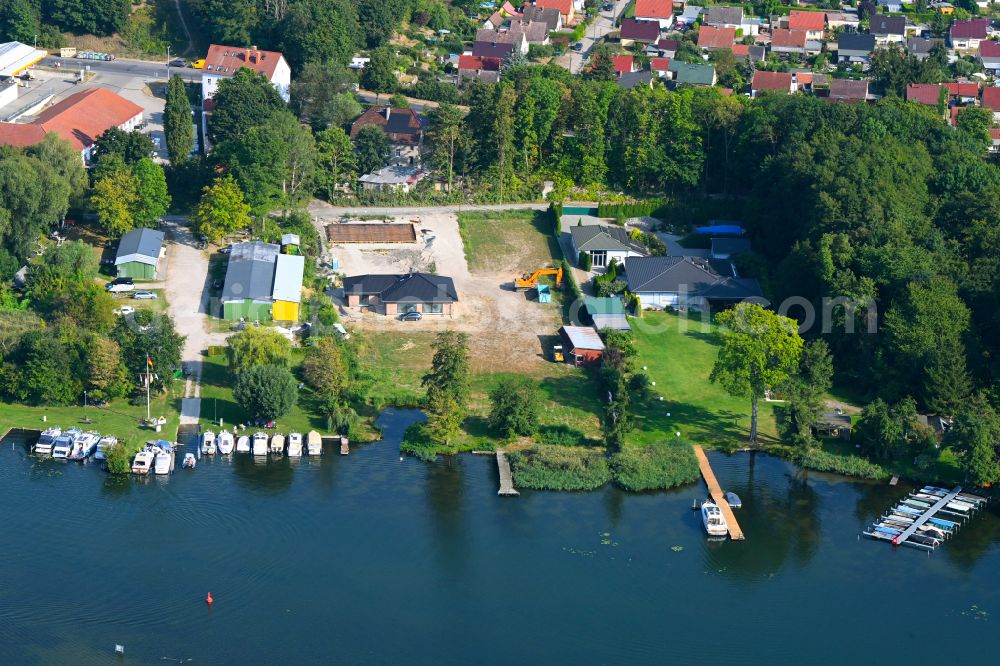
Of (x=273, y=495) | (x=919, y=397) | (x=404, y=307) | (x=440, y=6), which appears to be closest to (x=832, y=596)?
(x=919, y=397)

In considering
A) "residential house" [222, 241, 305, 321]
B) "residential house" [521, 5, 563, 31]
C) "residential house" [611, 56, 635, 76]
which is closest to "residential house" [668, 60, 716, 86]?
"residential house" [611, 56, 635, 76]

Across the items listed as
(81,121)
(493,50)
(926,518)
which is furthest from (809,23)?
(926,518)

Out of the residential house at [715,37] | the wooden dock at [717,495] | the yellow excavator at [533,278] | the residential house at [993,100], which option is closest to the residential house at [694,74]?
the residential house at [715,37]

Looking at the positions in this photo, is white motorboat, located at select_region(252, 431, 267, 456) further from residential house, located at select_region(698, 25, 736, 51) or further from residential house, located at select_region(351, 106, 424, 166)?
residential house, located at select_region(698, 25, 736, 51)

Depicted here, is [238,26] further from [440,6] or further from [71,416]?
[71,416]

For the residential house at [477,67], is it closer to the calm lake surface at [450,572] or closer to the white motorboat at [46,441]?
the calm lake surface at [450,572]

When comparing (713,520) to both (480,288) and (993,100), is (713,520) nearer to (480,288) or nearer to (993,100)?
(480,288)
